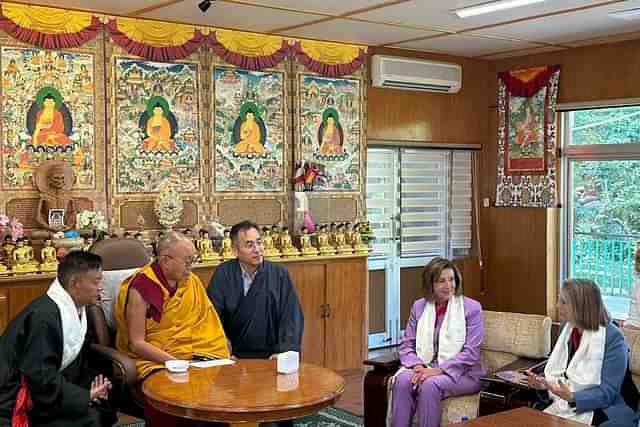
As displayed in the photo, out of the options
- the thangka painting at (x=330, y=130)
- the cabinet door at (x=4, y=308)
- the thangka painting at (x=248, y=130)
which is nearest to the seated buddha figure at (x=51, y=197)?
the cabinet door at (x=4, y=308)

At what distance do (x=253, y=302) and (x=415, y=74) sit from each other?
10.9 ft

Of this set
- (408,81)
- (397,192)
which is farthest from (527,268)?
(408,81)

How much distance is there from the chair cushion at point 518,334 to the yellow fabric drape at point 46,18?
3230 mm

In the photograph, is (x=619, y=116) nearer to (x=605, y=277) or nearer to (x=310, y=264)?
(x=605, y=277)

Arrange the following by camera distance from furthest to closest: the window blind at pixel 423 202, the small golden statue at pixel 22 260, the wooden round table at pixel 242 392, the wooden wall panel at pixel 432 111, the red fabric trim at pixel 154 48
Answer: the window blind at pixel 423 202
the wooden wall panel at pixel 432 111
the red fabric trim at pixel 154 48
the small golden statue at pixel 22 260
the wooden round table at pixel 242 392

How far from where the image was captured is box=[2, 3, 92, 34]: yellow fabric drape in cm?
539

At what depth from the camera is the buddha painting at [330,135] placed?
6871 millimetres

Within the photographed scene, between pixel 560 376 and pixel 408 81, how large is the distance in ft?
12.2

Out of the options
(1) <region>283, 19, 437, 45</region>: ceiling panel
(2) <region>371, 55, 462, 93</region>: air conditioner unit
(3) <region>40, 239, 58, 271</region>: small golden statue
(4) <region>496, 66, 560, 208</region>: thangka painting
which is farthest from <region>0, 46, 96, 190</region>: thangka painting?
(4) <region>496, 66, 560, 208</region>: thangka painting

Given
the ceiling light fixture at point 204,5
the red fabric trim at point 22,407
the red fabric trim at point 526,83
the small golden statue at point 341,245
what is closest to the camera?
the red fabric trim at point 22,407

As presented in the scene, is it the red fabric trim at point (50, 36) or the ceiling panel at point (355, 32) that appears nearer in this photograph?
the red fabric trim at point (50, 36)

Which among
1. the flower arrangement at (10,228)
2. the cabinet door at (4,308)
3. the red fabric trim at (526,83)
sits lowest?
the cabinet door at (4,308)

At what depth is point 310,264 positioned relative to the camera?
659 centimetres

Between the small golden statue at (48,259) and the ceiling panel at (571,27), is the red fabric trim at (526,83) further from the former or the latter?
the small golden statue at (48,259)
